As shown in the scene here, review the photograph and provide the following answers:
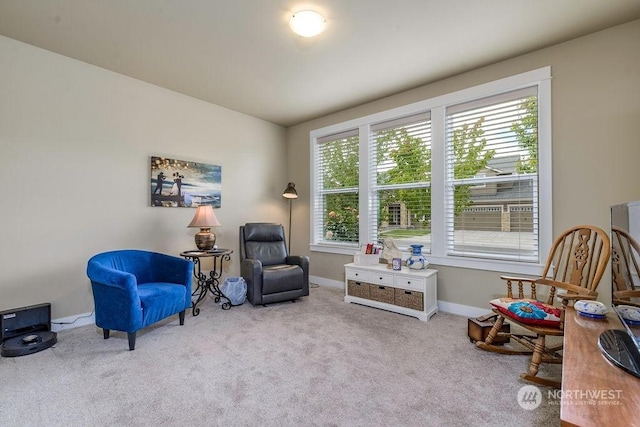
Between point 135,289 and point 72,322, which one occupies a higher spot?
point 135,289

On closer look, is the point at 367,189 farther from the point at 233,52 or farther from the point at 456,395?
the point at 456,395

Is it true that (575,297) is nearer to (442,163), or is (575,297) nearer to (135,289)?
(442,163)

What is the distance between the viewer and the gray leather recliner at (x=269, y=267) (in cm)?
345

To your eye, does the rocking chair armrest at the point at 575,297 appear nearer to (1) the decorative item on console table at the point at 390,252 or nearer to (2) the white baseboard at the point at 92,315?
(2) the white baseboard at the point at 92,315

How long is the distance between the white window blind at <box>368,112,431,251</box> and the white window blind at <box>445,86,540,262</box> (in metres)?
0.28

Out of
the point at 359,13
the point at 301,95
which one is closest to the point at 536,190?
the point at 359,13

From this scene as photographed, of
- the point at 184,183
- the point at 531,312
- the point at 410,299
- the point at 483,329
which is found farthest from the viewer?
the point at 184,183

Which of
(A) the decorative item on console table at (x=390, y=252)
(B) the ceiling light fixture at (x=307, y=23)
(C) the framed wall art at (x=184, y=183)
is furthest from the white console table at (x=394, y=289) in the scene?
(B) the ceiling light fixture at (x=307, y=23)

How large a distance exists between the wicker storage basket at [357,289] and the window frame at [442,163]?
2.17 ft

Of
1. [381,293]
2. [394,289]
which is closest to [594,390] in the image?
[394,289]

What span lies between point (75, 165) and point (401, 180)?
360cm

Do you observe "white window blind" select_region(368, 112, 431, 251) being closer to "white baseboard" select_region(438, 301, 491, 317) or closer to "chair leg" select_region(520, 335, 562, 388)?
"white baseboard" select_region(438, 301, 491, 317)

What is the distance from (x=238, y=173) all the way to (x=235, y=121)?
2.53ft

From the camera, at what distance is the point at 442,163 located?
3375mm
